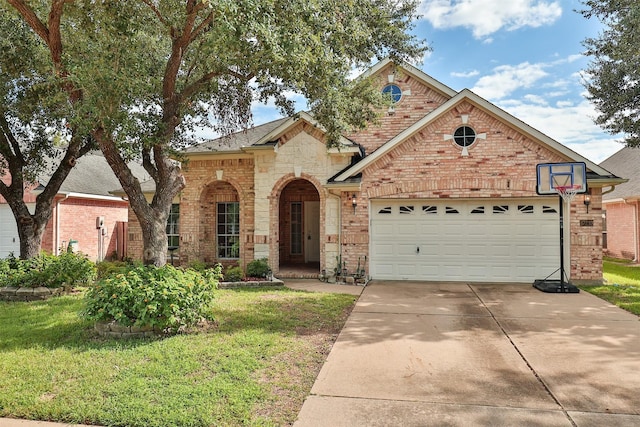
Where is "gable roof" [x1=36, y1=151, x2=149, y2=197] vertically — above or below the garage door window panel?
above

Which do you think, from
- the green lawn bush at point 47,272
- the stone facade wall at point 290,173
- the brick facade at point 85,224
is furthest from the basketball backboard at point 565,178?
the brick facade at point 85,224

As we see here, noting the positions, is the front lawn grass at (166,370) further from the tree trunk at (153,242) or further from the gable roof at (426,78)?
the gable roof at (426,78)

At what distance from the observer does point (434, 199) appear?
37.2 ft

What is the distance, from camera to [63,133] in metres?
10.5

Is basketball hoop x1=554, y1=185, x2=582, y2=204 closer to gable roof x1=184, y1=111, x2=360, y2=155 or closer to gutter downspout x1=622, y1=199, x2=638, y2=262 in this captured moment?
gable roof x1=184, y1=111, x2=360, y2=155

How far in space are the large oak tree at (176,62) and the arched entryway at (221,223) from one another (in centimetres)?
493

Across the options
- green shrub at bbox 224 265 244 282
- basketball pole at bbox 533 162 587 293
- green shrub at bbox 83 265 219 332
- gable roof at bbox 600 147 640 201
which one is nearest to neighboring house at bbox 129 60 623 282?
basketball pole at bbox 533 162 587 293

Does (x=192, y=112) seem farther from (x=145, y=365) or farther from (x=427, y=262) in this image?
Answer: (x=427, y=262)

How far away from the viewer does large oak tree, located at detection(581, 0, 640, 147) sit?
10.1 m

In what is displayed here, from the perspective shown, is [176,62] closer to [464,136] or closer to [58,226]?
[464,136]

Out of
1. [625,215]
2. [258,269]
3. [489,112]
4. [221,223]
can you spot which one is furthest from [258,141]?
[625,215]

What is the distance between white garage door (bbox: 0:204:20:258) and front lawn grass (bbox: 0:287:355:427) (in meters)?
10.3

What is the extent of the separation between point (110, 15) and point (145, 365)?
5885 millimetres

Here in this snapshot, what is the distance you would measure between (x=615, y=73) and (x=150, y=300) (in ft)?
43.8
